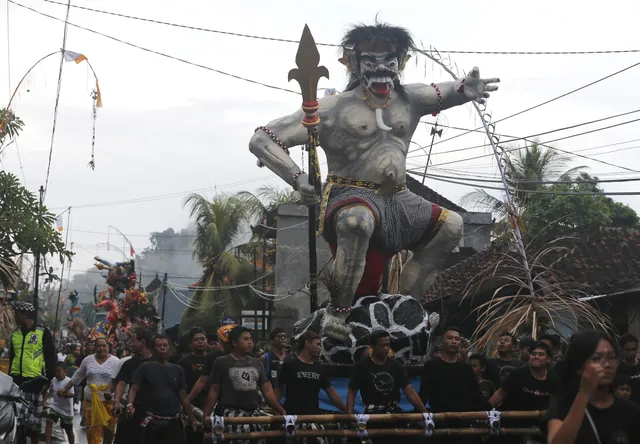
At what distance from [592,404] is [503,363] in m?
5.21

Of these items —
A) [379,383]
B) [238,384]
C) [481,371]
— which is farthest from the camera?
[481,371]

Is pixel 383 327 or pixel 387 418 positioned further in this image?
pixel 383 327

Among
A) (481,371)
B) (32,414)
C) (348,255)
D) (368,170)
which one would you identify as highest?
(368,170)

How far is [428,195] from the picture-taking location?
28.9 meters

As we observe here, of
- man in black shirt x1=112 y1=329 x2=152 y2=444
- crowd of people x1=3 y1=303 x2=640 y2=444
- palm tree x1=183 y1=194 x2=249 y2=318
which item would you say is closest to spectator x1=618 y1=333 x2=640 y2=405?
crowd of people x1=3 y1=303 x2=640 y2=444

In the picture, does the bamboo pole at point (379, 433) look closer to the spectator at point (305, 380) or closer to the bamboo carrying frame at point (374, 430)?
the bamboo carrying frame at point (374, 430)

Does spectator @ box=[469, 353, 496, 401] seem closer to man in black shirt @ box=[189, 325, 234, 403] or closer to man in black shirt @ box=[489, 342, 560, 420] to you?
man in black shirt @ box=[489, 342, 560, 420]

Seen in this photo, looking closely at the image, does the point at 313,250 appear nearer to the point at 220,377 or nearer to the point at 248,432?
the point at 220,377

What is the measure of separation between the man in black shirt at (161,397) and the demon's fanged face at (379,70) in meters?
3.33

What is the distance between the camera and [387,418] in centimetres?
745

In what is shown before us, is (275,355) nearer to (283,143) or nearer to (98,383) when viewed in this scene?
(283,143)

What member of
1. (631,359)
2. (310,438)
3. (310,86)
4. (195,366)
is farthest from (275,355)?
(631,359)

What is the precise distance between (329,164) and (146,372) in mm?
3098

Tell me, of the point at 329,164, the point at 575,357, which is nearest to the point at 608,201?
the point at 329,164
